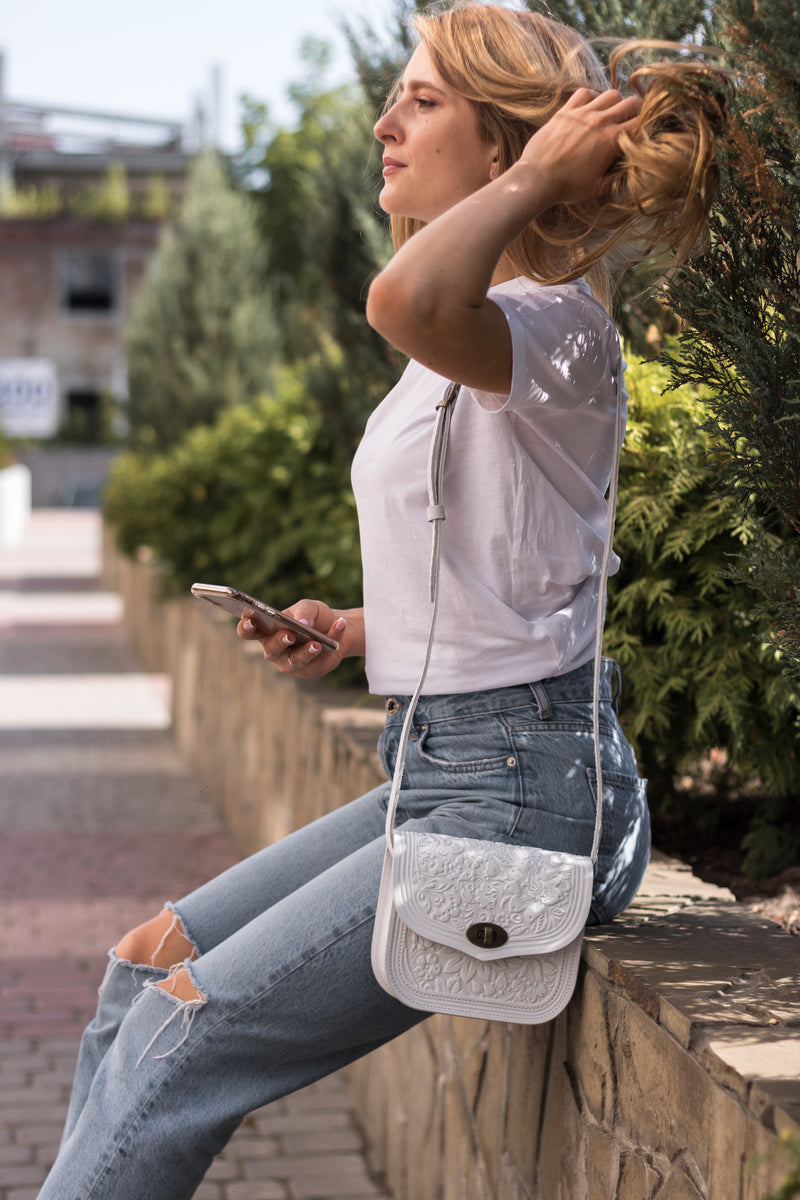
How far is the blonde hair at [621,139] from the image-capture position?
1767 millimetres

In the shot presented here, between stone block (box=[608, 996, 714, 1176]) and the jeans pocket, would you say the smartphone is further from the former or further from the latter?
stone block (box=[608, 996, 714, 1176])

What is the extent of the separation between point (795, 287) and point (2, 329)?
137 feet

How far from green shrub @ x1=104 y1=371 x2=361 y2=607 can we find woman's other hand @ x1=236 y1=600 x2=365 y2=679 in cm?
256

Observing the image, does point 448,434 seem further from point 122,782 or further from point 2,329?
point 2,329

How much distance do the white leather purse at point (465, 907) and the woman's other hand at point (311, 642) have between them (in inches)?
14.6

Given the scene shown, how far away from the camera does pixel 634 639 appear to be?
326 cm

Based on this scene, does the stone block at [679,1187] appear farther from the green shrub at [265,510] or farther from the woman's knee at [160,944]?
the green shrub at [265,510]

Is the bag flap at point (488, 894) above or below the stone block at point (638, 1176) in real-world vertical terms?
above

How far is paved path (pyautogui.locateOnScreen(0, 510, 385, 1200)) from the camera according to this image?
11.4ft

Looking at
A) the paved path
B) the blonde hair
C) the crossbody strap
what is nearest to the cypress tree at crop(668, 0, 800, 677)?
the blonde hair

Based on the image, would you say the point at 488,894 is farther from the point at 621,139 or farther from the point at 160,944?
the point at 621,139

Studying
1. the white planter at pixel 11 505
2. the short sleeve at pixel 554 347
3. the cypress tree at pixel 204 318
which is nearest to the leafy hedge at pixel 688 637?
the short sleeve at pixel 554 347

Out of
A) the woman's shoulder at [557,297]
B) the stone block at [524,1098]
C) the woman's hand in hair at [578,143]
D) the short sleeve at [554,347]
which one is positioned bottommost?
the stone block at [524,1098]

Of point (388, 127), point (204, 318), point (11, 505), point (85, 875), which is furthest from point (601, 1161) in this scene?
point (11, 505)
